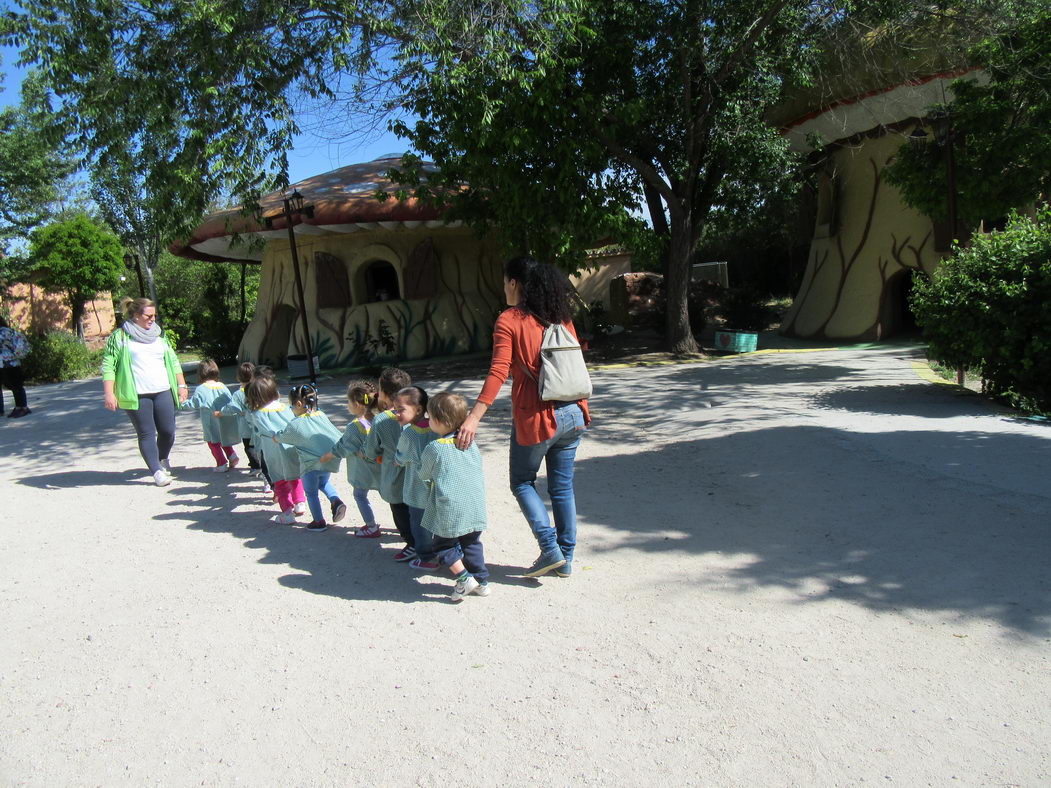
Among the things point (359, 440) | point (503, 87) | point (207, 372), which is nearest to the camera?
point (359, 440)

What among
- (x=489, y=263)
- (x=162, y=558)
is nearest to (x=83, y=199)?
(x=489, y=263)

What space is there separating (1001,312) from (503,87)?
6279 mm

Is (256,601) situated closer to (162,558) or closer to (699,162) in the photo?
(162,558)

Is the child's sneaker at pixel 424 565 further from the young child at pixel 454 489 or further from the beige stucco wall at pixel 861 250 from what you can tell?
the beige stucco wall at pixel 861 250

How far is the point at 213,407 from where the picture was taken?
20.9 feet

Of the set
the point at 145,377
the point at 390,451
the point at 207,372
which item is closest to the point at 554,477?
the point at 390,451

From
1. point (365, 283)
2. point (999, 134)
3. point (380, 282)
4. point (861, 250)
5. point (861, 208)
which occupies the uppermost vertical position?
point (999, 134)

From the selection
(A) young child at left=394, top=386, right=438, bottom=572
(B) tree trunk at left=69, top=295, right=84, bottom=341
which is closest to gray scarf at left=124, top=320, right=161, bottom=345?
(A) young child at left=394, top=386, right=438, bottom=572

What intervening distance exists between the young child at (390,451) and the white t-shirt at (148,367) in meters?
2.85

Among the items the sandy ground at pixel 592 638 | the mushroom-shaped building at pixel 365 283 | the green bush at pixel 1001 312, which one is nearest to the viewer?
the sandy ground at pixel 592 638

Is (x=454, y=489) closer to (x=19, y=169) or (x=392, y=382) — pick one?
(x=392, y=382)

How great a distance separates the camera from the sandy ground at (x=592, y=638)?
2.54m

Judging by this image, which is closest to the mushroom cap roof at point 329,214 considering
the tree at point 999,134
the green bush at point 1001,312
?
the tree at point 999,134

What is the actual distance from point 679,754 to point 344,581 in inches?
85.7
